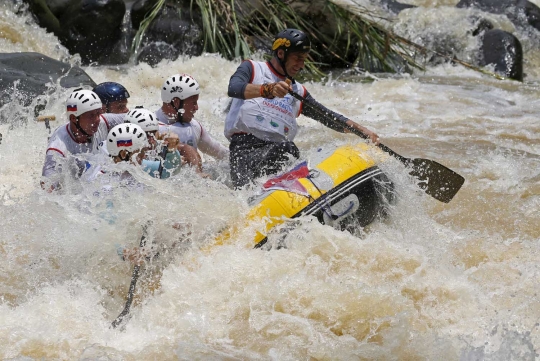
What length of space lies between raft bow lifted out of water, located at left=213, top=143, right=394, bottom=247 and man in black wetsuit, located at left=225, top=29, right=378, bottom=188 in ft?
0.84

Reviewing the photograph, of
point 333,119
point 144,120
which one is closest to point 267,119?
point 333,119

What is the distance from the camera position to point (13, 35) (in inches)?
453

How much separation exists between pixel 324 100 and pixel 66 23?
423 cm

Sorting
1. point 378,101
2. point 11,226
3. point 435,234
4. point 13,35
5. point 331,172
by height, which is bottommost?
point 13,35

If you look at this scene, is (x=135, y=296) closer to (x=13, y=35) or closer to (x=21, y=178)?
(x=21, y=178)

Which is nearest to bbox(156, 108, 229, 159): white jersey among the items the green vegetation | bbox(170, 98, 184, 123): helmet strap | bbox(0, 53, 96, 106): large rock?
bbox(170, 98, 184, 123): helmet strap

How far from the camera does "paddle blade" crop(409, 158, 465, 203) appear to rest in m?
5.67

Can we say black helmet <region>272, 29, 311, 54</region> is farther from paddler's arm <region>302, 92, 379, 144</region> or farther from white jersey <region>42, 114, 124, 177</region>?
white jersey <region>42, 114, 124, 177</region>

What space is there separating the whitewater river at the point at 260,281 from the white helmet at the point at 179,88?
0.59 meters

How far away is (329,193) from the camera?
17.2 ft

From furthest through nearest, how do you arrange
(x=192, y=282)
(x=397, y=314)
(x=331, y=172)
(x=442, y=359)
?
(x=331, y=172) < (x=192, y=282) < (x=397, y=314) < (x=442, y=359)

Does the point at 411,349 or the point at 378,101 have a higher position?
the point at 411,349

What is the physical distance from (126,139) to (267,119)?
3.51 ft

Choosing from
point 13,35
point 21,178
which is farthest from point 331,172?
point 13,35
